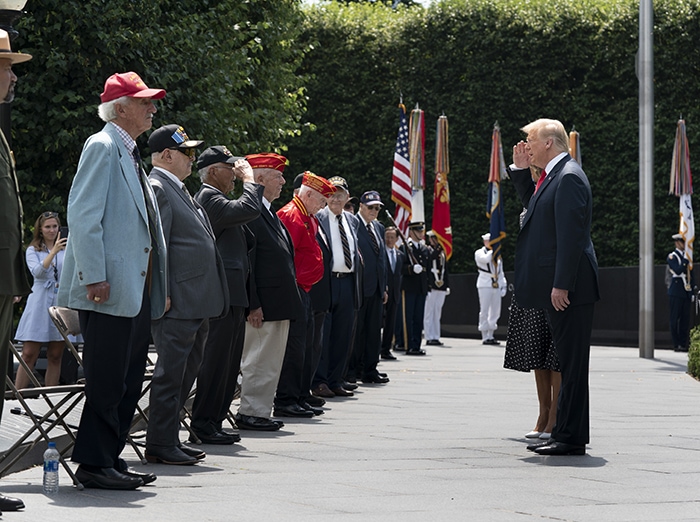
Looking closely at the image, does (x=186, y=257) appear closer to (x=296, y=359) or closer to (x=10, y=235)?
(x=10, y=235)

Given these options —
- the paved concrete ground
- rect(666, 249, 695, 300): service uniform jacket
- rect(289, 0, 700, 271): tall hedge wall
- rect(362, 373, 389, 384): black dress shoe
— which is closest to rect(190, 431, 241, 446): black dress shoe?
the paved concrete ground

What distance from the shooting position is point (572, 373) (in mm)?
7879

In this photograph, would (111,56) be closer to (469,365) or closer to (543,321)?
(469,365)

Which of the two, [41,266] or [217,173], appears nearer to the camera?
[217,173]

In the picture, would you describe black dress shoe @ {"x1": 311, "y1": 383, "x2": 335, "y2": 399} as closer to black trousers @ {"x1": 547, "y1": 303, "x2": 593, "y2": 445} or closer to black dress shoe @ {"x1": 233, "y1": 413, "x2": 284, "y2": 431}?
black dress shoe @ {"x1": 233, "y1": 413, "x2": 284, "y2": 431}

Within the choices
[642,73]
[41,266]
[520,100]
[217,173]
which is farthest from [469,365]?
[520,100]

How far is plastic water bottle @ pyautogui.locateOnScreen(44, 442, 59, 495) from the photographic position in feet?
19.9

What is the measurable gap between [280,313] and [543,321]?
1905mm

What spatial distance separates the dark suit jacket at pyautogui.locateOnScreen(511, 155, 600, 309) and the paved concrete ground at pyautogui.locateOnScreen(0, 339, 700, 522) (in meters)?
1.02

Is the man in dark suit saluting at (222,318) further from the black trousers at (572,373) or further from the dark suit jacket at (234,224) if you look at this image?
the black trousers at (572,373)

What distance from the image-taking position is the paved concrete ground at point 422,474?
5770 mm

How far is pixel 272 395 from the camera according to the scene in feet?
30.6

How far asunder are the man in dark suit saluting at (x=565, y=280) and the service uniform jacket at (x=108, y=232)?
2.62m

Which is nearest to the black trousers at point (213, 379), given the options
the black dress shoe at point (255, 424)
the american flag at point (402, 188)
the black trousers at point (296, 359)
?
the black dress shoe at point (255, 424)
